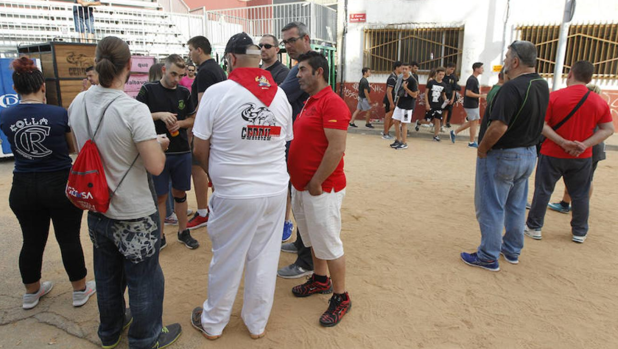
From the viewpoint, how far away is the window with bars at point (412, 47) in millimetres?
12422

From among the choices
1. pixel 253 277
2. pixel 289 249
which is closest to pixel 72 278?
pixel 253 277

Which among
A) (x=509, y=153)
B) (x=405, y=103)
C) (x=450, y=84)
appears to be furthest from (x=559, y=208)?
(x=450, y=84)

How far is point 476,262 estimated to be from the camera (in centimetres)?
392

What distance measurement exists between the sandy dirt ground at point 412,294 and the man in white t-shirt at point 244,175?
0.41 m

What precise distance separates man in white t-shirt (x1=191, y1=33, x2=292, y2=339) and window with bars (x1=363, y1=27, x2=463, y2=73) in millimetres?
11018

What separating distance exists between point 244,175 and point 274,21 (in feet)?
49.2

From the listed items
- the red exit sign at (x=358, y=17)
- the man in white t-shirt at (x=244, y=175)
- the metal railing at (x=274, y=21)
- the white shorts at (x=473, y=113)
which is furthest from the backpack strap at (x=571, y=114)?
the metal railing at (x=274, y=21)

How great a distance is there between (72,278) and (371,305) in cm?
231

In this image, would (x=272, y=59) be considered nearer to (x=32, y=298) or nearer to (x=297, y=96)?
(x=297, y=96)

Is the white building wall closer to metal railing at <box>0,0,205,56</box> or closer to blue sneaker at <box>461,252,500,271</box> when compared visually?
metal railing at <box>0,0,205,56</box>

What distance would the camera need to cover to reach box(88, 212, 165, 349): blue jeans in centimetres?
247

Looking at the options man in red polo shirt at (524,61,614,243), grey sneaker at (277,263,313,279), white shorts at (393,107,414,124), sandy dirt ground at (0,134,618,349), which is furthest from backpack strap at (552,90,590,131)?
white shorts at (393,107,414,124)

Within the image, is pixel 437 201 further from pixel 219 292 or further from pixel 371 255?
pixel 219 292

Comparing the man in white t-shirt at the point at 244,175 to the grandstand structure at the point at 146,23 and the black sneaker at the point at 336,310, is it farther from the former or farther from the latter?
the grandstand structure at the point at 146,23
